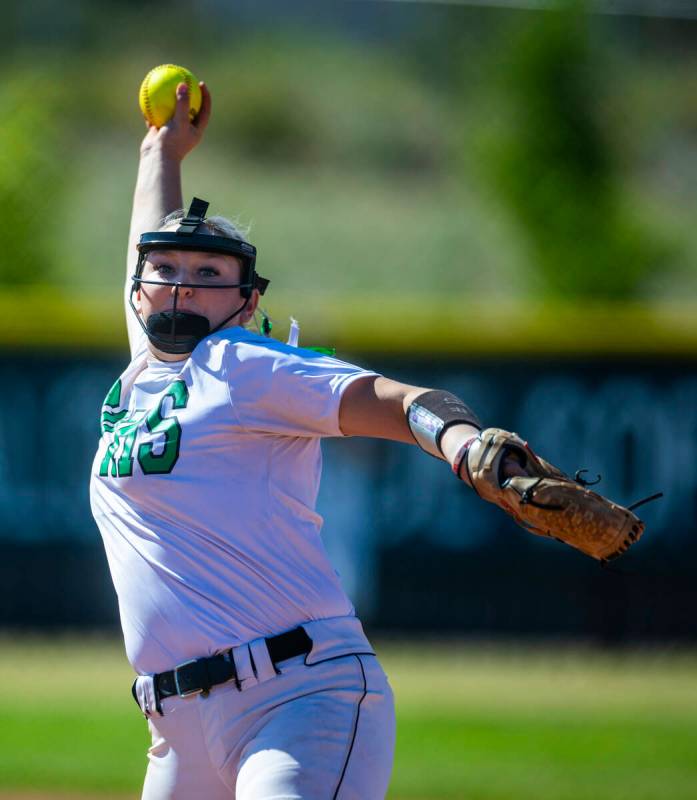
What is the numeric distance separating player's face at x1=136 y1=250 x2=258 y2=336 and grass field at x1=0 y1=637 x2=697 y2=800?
337 centimetres

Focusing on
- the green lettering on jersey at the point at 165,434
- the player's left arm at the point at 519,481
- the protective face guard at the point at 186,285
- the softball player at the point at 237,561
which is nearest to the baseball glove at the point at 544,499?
the player's left arm at the point at 519,481

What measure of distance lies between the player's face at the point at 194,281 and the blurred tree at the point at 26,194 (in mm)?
10021

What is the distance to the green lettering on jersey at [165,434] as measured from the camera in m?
2.83

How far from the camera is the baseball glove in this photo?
7.77 ft

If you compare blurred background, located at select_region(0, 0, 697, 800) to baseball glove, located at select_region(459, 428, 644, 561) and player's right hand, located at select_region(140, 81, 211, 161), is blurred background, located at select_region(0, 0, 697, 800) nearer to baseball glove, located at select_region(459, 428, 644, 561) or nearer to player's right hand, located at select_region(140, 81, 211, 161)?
player's right hand, located at select_region(140, 81, 211, 161)

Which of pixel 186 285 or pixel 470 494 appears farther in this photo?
pixel 470 494

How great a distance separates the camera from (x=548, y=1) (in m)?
13.9

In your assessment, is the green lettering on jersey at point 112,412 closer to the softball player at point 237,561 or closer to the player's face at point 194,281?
the softball player at point 237,561

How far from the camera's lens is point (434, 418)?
250cm

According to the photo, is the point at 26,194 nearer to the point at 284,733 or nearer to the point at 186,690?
the point at 186,690

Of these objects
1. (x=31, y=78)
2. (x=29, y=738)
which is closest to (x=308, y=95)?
(x=31, y=78)

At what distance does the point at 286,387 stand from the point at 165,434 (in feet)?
1.04

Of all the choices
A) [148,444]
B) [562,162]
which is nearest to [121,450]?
[148,444]

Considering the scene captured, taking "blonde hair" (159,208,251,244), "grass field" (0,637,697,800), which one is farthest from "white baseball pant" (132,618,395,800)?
"grass field" (0,637,697,800)
